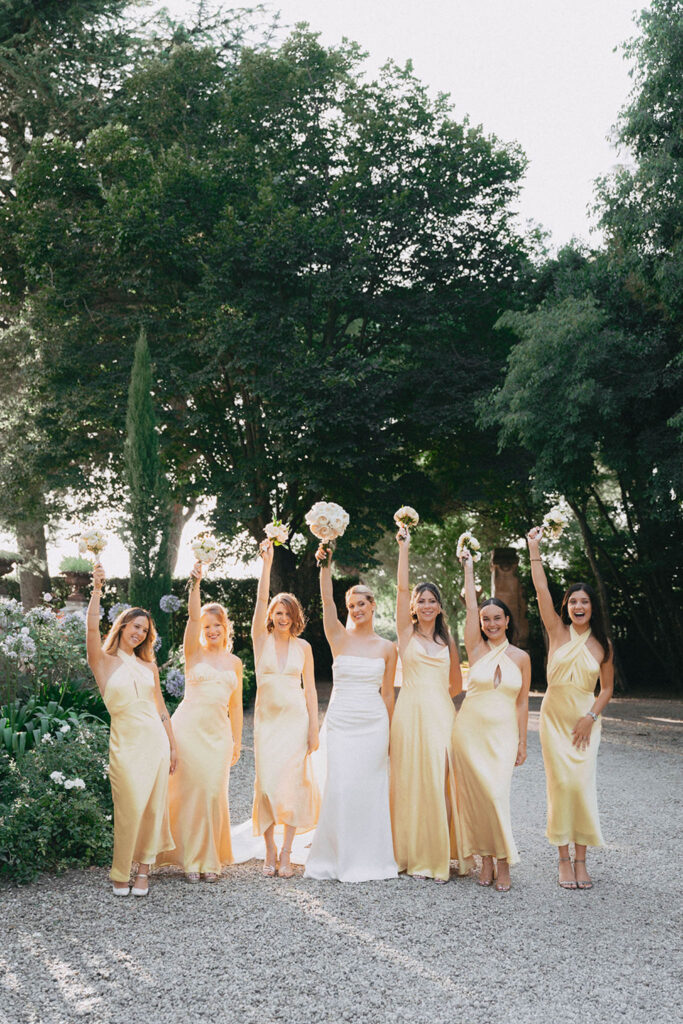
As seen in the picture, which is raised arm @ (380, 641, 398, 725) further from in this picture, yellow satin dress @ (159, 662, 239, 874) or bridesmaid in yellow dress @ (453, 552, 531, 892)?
yellow satin dress @ (159, 662, 239, 874)

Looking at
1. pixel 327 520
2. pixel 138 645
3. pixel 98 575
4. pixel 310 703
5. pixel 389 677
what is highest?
pixel 327 520

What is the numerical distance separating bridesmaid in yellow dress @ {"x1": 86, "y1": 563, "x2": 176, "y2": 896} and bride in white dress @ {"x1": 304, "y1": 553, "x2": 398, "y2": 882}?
3.41 feet

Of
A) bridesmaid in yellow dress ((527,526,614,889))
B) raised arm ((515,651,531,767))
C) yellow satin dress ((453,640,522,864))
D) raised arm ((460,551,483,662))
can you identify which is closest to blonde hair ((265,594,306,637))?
raised arm ((460,551,483,662))

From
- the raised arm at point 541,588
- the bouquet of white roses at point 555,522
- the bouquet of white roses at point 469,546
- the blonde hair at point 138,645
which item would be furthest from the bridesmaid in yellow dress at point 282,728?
the bouquet of white roses at point 555,522

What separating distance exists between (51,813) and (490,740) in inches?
114

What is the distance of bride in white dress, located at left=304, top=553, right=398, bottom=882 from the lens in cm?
557

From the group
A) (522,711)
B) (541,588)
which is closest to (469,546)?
(541,588)

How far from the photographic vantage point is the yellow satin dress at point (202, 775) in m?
5.54

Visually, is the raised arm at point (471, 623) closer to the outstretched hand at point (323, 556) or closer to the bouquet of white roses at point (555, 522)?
the bouquet of white roses at point (555, 522)

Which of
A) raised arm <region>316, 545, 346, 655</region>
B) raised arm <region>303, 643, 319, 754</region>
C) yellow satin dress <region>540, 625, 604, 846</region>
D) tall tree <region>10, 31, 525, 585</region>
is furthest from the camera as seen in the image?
tall tree <region>10, 31, 525, 585</region>

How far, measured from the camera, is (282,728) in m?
5.93

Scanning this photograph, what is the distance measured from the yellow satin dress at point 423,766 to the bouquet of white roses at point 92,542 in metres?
2.12

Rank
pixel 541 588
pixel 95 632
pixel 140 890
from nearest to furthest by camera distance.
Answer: pixel 140 890 → pixel 95 632 → pixel 541 588

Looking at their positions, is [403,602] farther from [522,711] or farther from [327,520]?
[522,711]
